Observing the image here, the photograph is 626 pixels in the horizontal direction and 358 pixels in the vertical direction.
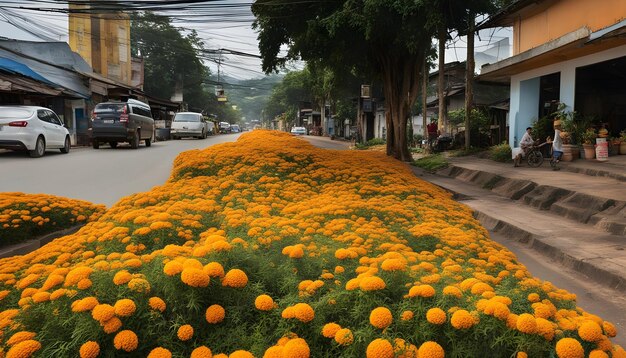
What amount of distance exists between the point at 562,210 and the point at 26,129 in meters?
13.9

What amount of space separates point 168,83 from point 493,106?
38.4m

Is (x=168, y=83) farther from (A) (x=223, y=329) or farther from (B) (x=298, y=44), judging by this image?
(A) (x=223, y=329)

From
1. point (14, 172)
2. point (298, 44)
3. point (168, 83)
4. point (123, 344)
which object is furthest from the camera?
point (168, 83)

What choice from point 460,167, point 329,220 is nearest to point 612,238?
point 329,220

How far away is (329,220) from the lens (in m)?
4.61

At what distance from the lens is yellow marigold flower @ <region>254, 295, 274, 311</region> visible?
241 cm

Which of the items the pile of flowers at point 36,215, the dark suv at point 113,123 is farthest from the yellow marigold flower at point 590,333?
the dark suv at point 113,123

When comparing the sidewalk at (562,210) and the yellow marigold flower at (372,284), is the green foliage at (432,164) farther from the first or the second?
the yellow marigold flower at (372,284)

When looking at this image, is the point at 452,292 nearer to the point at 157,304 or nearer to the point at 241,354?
the point at 241,354

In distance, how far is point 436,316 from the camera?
225 cm

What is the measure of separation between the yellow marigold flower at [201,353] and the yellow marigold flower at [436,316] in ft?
3.33

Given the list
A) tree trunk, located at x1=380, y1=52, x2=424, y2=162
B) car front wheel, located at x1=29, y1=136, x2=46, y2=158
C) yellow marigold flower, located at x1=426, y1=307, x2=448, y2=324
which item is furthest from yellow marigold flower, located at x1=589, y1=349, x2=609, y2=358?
car front wheel, located at x1=29, y1=136, x2=46, y2=158

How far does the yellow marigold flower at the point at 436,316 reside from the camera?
2235 mm

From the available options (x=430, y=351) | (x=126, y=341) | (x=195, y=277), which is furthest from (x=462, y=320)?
(x=126, y=341)
